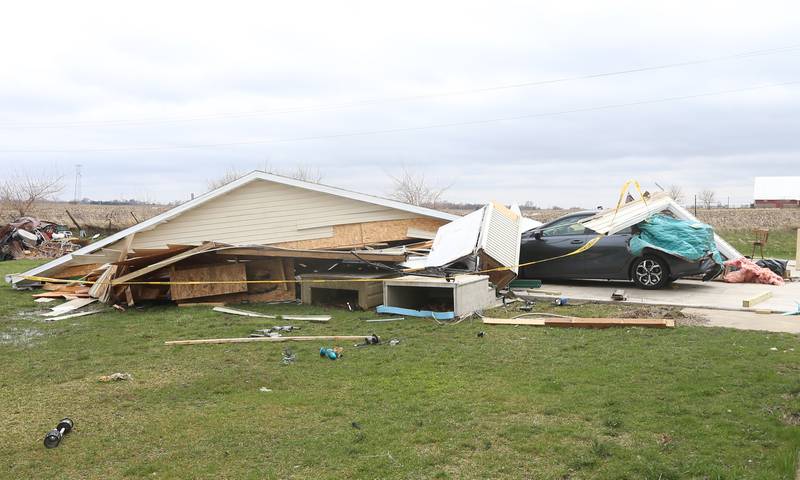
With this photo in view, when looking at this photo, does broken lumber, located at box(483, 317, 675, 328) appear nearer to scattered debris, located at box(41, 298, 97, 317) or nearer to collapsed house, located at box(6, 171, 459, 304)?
collapsed house, located at box(6, 171, 459, 304)

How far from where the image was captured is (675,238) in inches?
462

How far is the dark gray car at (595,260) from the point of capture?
11969 mm

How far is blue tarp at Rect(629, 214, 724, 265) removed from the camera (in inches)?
458

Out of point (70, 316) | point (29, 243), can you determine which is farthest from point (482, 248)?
point (29, 243)

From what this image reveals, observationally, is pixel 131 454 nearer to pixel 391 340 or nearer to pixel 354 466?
pixel 354 466

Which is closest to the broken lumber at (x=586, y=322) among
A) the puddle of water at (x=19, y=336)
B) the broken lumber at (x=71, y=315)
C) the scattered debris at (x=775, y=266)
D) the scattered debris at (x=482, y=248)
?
the scattered debris at (x=482, y=248)

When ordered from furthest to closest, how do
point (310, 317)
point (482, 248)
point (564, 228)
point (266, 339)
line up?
point (564, 228) < point (482, 248) < point (310, 317) < point (266, 339)

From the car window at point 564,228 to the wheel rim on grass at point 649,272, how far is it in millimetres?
1367

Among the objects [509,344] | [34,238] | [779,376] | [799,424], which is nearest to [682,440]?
[799,424]

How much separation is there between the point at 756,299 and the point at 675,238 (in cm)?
181

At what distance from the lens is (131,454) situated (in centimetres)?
461

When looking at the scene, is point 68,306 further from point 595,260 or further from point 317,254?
point 595,260

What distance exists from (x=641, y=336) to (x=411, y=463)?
15.6ft

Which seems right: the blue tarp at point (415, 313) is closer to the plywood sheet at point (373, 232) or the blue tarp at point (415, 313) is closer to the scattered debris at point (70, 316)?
the plywood sheet at point (373, 232)
